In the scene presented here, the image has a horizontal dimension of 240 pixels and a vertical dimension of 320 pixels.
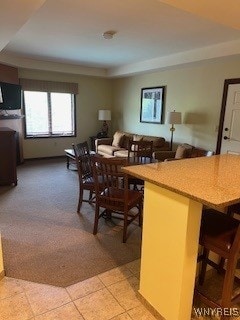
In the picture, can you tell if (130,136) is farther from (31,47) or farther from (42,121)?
(31,47)

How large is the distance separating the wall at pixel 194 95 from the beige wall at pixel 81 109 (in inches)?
51.7

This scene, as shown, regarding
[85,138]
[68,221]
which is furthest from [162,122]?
[68,221]

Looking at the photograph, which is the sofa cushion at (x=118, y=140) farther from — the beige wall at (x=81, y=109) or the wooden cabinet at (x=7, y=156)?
the wooden cabinet at (x=7, y=156)

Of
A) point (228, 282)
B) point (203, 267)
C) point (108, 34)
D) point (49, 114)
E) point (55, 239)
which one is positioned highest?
point (108, 34)

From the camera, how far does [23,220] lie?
3.04 meters

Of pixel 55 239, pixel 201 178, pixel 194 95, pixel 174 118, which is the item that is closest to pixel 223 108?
pixel 194 95

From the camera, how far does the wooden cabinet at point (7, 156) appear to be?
4137 millimetres

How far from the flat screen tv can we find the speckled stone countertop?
458 cm

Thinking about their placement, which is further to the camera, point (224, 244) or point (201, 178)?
point (201, 178)

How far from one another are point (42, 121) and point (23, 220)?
4.15 metres

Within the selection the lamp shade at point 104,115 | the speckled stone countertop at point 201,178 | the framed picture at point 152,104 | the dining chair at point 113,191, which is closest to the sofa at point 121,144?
the framed picture at point 152,104

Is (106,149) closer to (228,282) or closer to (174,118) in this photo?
(174,118)

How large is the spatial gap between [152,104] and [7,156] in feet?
12.2

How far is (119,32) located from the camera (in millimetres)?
3564
